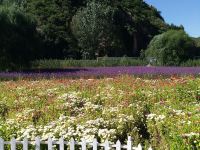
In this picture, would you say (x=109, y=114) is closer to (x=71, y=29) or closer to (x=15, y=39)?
(x=15, y=39)

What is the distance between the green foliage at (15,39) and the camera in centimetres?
3184

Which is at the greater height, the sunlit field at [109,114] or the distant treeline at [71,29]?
the distant treeline at [71,29]

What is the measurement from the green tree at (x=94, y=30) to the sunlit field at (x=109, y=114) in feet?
119

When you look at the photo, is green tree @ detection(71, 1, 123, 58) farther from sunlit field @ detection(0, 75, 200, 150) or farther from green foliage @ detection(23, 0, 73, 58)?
sunlit field @ detection(0, 75, 200, 150)

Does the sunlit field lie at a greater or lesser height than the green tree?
lesser

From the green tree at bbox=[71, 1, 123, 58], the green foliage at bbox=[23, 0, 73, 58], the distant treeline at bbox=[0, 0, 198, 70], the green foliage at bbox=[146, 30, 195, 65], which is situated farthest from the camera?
the green foliage at bbox=[23, 0, 73, 58]

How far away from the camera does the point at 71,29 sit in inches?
2109

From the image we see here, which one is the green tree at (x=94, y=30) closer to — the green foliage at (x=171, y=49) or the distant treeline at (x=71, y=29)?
the distant treeline at (x=71, y=29)

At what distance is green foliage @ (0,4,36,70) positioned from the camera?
104 ft

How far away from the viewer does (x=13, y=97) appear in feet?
41.1

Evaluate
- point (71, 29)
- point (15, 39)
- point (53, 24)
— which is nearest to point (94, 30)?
point (71, 29)

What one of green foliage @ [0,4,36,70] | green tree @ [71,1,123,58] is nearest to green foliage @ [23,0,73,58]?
green tree @ [71,1,123,58]

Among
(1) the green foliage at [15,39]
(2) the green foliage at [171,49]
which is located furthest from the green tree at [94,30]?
(1) the green foliage at [15,39]

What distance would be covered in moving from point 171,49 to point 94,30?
34.5ft
